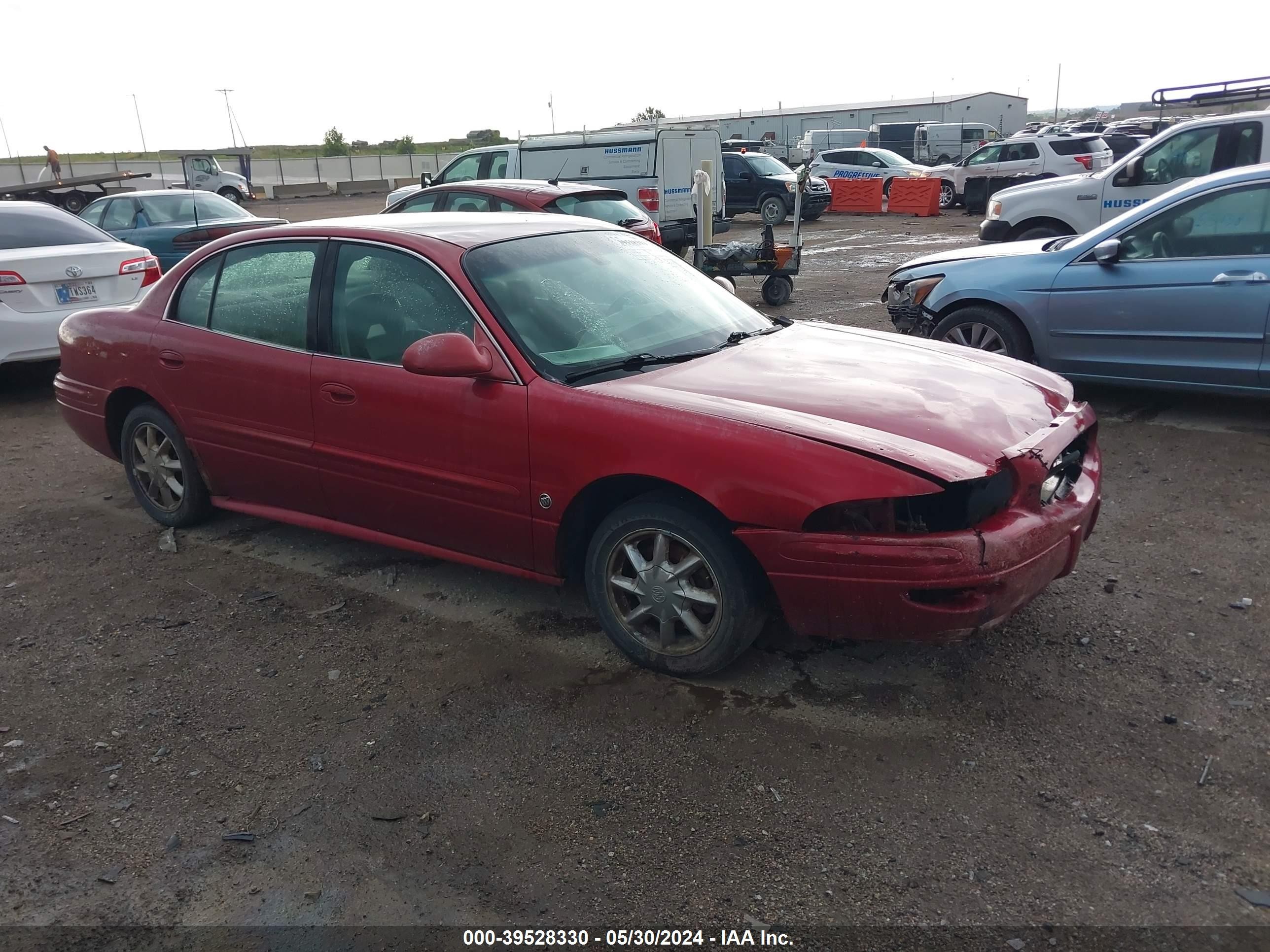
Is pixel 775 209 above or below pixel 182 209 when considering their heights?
below

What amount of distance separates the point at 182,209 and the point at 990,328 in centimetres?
1067

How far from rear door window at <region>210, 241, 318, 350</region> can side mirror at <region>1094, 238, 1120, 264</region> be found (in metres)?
4.97

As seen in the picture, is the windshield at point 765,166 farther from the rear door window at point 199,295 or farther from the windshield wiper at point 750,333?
the rear door window at point 199,295

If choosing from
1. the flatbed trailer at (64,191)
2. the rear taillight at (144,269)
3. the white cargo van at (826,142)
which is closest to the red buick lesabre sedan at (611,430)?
the rear taillight at (144,269)

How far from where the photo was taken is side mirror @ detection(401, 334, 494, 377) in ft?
11.6

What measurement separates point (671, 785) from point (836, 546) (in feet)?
2.95

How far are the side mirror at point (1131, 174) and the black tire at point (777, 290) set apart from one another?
3.73 m

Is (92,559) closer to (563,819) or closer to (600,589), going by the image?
(600,589)

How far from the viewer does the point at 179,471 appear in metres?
5.05

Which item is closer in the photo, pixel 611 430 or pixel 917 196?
pixel 611 430

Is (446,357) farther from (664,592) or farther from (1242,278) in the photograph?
(1242,278)

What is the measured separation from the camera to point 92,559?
16.1ft

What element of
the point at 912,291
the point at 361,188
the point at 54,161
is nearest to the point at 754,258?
the point at 912,291

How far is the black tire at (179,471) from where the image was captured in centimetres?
494
